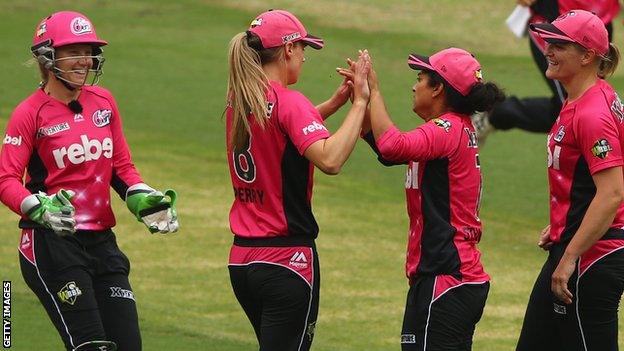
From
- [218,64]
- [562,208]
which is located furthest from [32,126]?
[218,64]

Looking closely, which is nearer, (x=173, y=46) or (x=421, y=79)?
(x=421, y=79)

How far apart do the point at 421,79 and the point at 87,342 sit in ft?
7.28

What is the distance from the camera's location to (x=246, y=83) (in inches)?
271

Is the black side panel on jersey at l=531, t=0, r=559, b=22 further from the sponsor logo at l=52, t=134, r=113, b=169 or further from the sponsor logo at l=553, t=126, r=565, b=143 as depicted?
the sponsor logo at l=52, t=134, r=113, b=169

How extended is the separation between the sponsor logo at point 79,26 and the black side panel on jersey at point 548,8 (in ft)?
18.8

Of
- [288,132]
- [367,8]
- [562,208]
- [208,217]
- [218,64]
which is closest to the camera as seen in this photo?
[288,132]

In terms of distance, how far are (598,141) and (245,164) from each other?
176cm

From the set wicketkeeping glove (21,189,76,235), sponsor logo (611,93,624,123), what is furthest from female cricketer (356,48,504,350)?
wicketkeeping glove (21,189,76,235)

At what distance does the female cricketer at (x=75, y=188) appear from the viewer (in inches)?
292

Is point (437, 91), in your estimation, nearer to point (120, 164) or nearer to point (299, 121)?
point (299, 121)

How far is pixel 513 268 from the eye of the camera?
11.9 meters

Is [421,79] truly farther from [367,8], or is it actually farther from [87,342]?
[367,8]

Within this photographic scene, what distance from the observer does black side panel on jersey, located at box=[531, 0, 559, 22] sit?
40.4ft

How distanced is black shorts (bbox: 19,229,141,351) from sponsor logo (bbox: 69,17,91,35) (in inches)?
43.1
